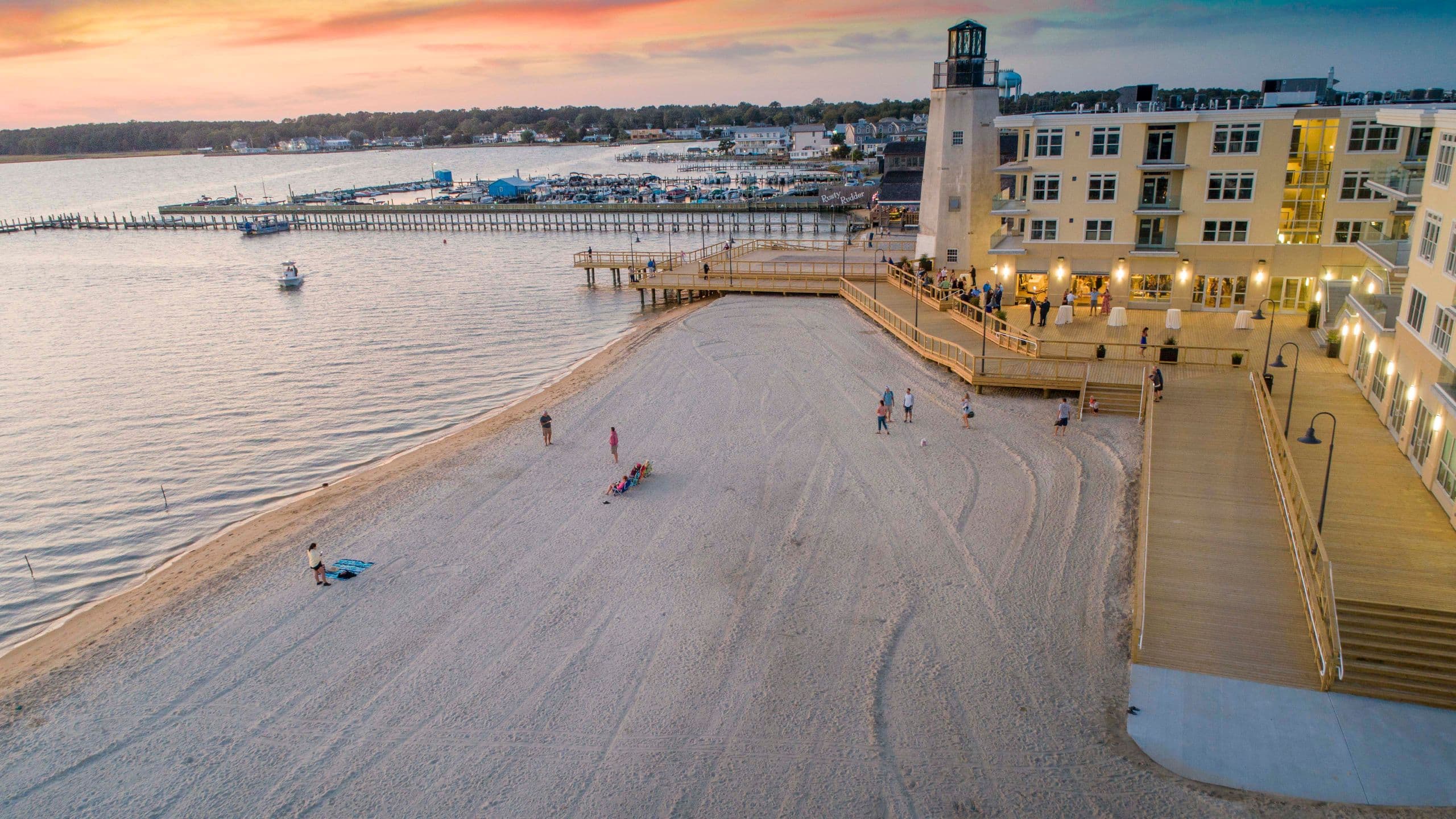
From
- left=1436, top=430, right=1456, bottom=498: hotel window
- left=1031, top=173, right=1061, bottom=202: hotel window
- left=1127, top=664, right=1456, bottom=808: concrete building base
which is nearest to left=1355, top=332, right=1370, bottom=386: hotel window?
left=1436, top=430, right=1456, bottom=498: hotel window

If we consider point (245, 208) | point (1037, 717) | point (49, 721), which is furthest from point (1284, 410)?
point (245, 208)

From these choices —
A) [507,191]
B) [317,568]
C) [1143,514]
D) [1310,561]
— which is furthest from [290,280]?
[1310,561]

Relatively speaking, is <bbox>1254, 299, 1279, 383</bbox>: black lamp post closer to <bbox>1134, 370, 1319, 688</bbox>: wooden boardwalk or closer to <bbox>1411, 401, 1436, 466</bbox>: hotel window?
<bbox>1134, 370, 1319, 688</bbox>: wooden boardwalk

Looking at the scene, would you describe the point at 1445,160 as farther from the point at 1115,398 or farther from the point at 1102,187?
the point at 1102,187

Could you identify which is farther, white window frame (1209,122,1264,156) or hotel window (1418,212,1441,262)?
white window frame (1209,122,1264,156)

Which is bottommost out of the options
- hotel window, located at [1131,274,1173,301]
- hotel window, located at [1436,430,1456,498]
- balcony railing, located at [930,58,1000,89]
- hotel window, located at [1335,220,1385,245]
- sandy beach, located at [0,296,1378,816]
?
sandy beach, located at [0,296,1378,816]

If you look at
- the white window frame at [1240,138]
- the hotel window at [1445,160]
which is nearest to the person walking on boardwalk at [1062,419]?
the hotel window at [1445,160]

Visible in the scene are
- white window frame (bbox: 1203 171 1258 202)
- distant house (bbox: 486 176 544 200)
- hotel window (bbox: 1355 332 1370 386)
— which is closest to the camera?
hotel window (bbox: 1355 332 1370 386)
